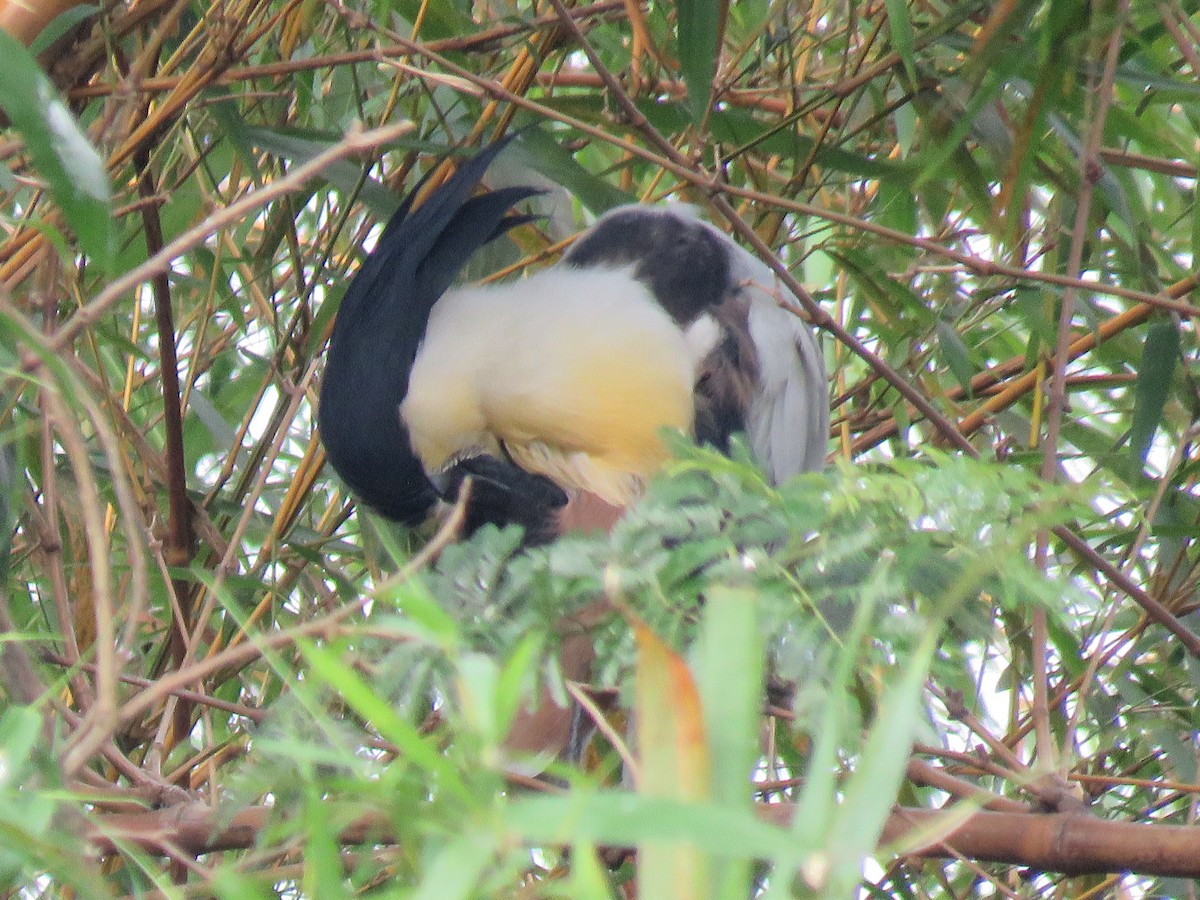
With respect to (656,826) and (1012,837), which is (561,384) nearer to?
(1012,837)

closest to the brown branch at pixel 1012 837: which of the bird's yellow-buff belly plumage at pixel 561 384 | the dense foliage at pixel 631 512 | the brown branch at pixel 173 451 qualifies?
the dense foliage at pixel 631 512

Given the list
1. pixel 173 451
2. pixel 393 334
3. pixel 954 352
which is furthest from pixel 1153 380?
pixel 173 451

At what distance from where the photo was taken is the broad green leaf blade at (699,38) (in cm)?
99

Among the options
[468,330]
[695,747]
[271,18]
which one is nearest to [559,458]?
[468,330]

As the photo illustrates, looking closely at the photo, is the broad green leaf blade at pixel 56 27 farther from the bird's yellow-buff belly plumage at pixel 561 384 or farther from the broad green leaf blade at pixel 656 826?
the broad green leaf blade at pixel 656 826

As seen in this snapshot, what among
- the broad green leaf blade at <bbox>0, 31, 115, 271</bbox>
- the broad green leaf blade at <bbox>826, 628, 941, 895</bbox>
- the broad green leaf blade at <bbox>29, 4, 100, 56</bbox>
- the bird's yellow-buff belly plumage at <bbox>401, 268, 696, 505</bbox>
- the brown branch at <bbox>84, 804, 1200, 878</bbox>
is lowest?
the brown branch at <bbox>84, 804, 1200, 878</bbox>

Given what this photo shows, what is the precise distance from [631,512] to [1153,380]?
0.64 m

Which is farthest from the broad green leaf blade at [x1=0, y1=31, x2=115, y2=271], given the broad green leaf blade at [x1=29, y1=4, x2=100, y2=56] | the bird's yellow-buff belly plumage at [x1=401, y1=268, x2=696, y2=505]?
the bird's yellow-buff belly plumage at [x1=401, y1=268, x2=696, y2=505]

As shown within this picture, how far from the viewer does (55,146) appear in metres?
0.66

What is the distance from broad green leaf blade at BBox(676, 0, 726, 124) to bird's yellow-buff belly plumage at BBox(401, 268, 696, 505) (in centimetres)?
29

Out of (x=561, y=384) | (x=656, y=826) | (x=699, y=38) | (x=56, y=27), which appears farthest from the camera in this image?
(x=561, y=384)

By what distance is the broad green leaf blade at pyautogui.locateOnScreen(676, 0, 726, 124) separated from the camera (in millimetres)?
989

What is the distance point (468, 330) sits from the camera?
123 cm

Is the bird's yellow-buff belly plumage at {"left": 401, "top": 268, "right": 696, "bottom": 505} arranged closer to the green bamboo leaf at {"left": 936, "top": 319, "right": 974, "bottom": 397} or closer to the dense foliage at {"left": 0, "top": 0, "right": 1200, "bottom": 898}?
the dense foliage at {"left": 0, "top": 0, "right": 1200, "bottom": 898}
